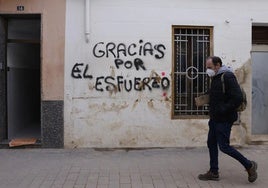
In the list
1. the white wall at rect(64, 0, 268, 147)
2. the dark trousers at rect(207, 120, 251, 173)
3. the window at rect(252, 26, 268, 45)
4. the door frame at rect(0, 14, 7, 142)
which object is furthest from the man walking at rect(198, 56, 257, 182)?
the door frame at rect(0, 14, 7, 142)

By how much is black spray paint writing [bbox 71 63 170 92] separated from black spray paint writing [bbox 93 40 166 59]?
435 mm

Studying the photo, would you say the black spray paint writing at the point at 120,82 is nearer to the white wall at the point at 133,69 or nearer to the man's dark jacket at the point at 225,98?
the white wall at the point at 133,69

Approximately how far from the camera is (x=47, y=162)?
7.75 m

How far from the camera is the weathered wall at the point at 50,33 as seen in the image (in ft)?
28.6

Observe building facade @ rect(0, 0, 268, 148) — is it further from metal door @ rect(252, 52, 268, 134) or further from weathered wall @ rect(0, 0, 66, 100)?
metal door @ rect(252, 52, 268, 134)

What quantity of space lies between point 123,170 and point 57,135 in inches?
87.2

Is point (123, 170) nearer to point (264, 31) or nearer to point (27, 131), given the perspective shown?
point (27, 131)

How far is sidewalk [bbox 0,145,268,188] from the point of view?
6.42m

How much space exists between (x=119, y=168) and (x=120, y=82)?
2214 millimetres

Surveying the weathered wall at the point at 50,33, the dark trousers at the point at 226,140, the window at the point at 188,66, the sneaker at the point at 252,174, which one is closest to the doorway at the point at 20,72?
the weathered wall at the point at 50,33

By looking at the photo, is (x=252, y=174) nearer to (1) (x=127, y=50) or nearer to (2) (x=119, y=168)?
(2) (x=119, y=168)

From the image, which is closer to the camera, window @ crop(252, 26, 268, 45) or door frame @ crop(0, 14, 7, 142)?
door frame @ crop(0, 14, 7, 142)

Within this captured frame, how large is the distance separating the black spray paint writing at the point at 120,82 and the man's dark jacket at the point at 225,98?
2.55m

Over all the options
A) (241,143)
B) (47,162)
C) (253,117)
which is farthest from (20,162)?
(253,117)
